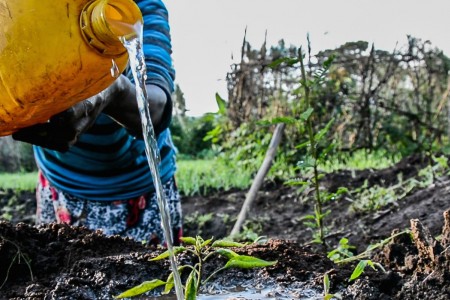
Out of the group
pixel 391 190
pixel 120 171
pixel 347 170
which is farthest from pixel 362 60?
pixel 120 171

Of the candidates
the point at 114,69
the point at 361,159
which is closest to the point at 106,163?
the point at 114,69

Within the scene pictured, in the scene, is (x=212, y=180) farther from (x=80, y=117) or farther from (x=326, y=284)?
(x=326, y=284)

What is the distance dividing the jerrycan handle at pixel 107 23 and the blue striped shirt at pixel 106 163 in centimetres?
116

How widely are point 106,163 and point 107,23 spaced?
157cm

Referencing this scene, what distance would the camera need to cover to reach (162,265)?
1.65 metres

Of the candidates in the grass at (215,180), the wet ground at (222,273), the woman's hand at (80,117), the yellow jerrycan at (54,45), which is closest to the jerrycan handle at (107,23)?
the yellow jerrycan at (54,45)

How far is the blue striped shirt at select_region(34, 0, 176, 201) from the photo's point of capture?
8.80 ft

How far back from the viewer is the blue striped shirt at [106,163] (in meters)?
2.68

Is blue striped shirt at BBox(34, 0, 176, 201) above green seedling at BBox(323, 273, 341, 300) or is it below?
above

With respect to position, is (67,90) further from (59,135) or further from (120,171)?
(120,171)

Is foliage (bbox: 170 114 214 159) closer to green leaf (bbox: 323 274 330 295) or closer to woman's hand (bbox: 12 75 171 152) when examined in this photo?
woman's hand (bbox: 12 75 171 152)

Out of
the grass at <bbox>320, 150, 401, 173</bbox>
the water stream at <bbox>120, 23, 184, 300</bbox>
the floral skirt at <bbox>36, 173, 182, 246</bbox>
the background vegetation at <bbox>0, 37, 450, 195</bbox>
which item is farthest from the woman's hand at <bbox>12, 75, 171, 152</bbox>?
the grass at <bbox>320, 150, 401, 173</bbox>

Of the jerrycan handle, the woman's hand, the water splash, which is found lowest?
the woman's hand

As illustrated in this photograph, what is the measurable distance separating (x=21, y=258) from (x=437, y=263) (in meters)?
0.99
